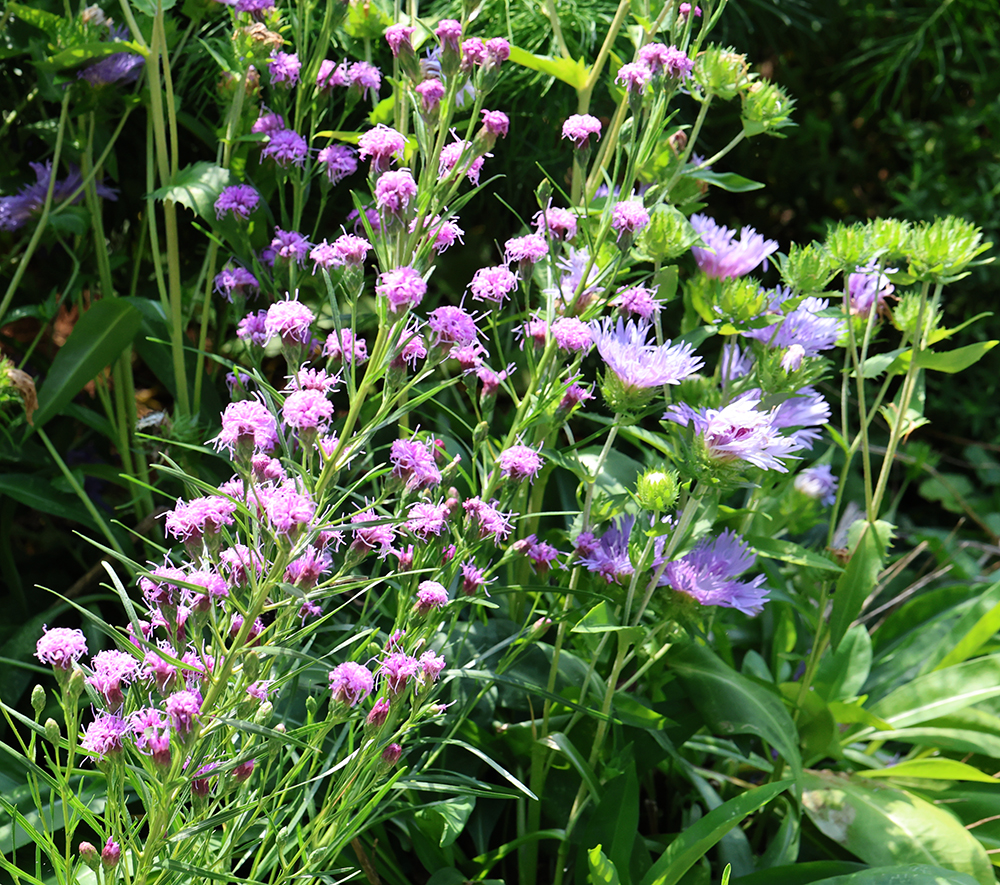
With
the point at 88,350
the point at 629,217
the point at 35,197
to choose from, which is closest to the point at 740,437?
the point at 629,217

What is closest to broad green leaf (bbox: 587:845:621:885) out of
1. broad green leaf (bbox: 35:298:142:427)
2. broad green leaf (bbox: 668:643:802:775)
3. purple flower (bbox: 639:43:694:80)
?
broad green leaf (bbox: 668:643:802:775)

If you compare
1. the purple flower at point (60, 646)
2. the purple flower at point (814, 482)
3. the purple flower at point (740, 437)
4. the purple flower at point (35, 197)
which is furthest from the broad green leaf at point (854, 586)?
the purple flower at point (35, 197)

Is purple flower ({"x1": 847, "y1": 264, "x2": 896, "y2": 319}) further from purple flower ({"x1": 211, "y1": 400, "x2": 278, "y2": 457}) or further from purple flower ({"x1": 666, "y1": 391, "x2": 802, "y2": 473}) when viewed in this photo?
purple flower ({"x1": 211, "y1": 400, "x2": 278, "y2": 457})

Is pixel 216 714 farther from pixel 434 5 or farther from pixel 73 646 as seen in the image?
pixel 434 5

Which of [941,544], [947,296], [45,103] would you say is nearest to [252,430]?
[45,103]

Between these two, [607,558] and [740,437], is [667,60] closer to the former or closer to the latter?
[740,437]

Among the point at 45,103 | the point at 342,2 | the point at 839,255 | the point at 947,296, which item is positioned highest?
the point at 342,2

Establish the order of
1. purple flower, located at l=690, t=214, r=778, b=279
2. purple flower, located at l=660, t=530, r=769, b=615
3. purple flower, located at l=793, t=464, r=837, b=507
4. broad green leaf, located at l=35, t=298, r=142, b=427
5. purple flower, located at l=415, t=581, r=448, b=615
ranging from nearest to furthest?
1. purple flower, located at l=415, t=581, r=448, b=615
2. purple flower, located at l=660, t=530, r=769, b=615
3. purple flower, located at l=690, t=214, r=778, b=279
4. broad green leaf, located at l=35, t=298, r=142, b=427
5. purple flower, located at l=793, t=464, r=837, b=507
